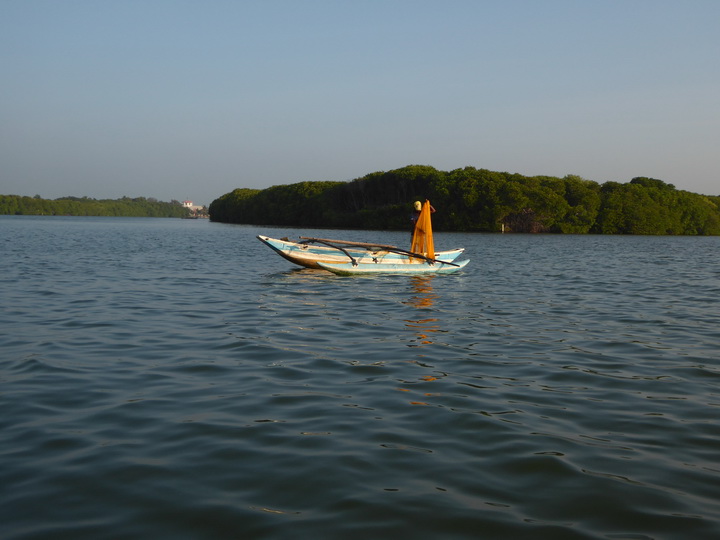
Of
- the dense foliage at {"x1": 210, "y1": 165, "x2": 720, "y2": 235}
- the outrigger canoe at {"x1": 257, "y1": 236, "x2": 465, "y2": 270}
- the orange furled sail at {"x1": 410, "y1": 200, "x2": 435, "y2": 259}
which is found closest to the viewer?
the outrigger canoe at {"x1": 257, "y1": 236, "x2": 465, "y2": 270}

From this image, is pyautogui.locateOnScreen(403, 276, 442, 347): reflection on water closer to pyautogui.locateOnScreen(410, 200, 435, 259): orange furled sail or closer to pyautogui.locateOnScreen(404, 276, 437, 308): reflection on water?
pyautogui.locateOnScreen(404, 276, 437, 308): reflection on water

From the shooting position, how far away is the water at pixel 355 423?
4.56 meters

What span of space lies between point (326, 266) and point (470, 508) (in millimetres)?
18228

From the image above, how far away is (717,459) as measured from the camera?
577 cm

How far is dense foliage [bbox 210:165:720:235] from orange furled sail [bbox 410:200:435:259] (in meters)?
74.7

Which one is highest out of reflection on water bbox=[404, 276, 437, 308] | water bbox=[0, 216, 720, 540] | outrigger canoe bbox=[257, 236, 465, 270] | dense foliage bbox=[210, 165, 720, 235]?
dense foliage bbox=[210, 165, 720, 235]

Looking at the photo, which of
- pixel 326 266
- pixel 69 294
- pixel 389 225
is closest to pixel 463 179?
pixel 389 225

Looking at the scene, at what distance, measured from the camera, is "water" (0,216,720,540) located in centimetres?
456

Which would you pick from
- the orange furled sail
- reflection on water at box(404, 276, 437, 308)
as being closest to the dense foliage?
the orange furled sail

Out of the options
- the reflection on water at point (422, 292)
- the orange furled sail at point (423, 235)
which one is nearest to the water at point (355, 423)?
the reflection on water at point (422, 292)

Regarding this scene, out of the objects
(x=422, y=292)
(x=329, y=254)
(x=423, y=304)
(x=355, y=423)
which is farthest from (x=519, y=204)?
(x=355, y=423)

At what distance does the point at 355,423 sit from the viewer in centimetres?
662

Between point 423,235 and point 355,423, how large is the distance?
17.7m

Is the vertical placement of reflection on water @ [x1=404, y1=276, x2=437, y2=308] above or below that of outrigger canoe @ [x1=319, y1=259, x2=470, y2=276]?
below
